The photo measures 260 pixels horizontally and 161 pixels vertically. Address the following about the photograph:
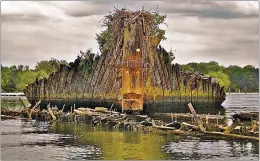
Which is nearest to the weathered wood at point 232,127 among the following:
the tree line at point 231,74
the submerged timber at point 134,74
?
the tree line at point 231,74

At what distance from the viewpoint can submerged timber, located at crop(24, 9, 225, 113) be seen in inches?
1272

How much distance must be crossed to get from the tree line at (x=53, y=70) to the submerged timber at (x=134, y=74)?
3.27 ft

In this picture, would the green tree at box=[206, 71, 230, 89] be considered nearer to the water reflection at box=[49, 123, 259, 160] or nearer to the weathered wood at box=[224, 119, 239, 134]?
the water reflection at box=[49, 123, 259, 160]

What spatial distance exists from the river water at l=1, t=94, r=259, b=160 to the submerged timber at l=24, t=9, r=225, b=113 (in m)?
7.09

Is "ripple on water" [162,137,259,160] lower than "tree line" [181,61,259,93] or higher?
lower

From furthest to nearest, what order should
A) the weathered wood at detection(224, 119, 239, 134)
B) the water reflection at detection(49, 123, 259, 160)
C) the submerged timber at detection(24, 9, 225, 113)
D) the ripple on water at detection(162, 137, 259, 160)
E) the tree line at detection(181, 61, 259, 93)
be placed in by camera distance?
the submerged timber at detection(24, 9, 225, 113), the tree line at detection(181, 61, 259, 93), the weathered wood at detection(224, 119, 239, 134), the water reflection at detection(49, 123, 259, 160), the ripple on water at detection(162, 137, 259, 160)

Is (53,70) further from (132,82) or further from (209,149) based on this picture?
(209,149)

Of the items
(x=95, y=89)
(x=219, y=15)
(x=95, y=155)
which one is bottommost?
(x=95, y=155)

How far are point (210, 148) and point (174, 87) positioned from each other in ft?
51.5

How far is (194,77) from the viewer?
3684cm

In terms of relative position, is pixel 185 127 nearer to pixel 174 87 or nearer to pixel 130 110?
pixel 130 110

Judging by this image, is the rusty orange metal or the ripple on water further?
the rusty orange metal

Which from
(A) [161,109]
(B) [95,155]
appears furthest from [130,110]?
(B) [95,155]

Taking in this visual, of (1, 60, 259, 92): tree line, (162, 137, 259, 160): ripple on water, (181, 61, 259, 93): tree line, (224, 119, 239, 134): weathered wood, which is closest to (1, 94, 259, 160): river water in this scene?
(162, 137, 259, 160): ripple on water
